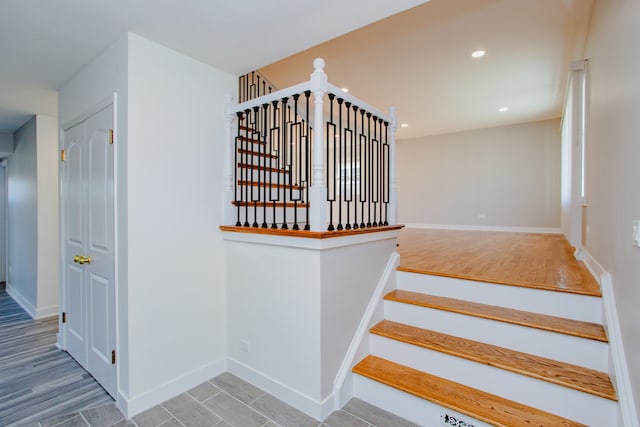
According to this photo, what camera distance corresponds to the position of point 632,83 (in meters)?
1.52

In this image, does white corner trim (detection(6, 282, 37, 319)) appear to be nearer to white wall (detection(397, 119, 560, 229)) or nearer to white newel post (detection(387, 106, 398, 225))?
white newel post (detection(387, 106, 398, 225))

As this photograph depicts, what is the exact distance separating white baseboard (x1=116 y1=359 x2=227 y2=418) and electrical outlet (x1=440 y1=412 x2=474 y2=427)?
1654 millimetres

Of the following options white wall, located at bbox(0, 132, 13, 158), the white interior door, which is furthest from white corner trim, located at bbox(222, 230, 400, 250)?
white wall, located at bbox(0, 132, 13, 158)

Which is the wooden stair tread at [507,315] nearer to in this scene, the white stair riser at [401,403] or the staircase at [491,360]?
the staircase at [491,360]

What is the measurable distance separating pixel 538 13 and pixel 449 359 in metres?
3.38

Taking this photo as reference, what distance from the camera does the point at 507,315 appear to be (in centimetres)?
209

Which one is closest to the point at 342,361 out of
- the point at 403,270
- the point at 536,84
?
the point at 403,270

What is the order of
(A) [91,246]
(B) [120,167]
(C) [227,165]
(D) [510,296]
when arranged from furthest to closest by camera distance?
(C) [227,165] → (A) [91,246] → (D) [510,296] → (B) [120,167]

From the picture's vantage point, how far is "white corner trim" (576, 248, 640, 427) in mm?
1305

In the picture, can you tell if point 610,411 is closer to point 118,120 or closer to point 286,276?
point 286,276

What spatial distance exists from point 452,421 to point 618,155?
5.93 feet

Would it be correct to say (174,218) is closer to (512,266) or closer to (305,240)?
(305,240)

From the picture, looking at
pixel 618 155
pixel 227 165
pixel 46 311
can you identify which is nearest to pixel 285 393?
pixel 227 165

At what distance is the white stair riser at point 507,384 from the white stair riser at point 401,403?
251 mm
